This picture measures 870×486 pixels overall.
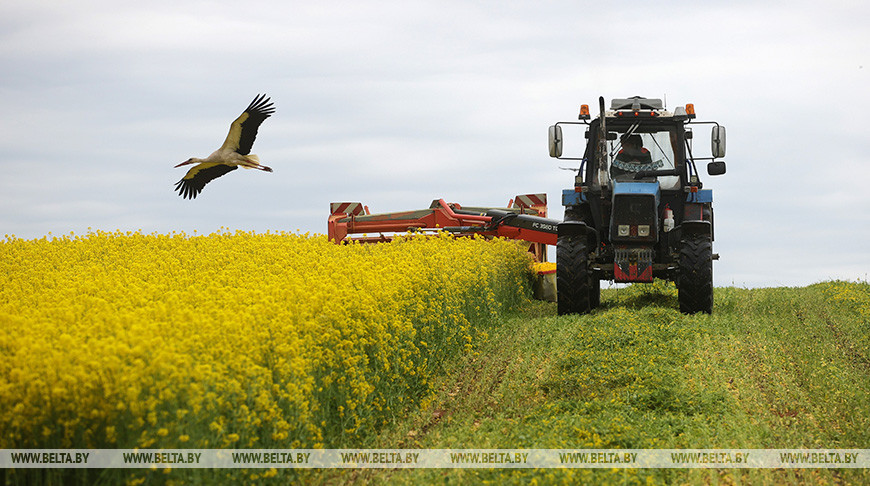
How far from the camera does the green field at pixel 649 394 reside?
20.3ft

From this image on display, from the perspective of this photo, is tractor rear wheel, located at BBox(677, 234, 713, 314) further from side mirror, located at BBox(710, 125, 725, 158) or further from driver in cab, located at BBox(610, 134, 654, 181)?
driver in cab, located at BBox(610, 134, 654, 181)

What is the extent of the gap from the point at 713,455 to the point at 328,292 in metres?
3.46

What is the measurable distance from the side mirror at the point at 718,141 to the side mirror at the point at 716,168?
0.74 feet

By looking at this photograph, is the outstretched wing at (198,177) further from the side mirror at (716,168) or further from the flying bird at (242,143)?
the side mirror at (716,168)

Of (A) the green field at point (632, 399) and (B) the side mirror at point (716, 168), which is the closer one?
(A) the green field at point (632, 399)

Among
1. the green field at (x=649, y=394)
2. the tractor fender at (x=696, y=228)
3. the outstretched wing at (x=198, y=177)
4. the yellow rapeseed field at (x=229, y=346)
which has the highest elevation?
the outstretched wing at (x=198, y=177)

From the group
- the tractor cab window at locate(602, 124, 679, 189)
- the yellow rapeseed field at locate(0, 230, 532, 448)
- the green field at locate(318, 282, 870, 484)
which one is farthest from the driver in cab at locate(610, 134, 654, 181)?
the yellow rapeseed field at locate(0, 230, 532, 448)

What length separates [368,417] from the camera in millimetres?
6906

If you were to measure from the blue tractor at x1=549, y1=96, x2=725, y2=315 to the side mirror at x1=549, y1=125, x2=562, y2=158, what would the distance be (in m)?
0.02

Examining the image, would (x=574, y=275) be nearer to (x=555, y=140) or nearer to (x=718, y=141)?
(x=555, y=140)

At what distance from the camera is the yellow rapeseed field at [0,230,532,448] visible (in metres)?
4.61

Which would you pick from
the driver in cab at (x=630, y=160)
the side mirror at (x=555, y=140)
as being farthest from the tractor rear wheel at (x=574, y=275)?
the driver in cab at (x=630, y=160)

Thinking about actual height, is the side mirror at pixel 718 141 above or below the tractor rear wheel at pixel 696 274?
above

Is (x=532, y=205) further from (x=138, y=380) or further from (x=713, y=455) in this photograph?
(x=138, y=380)
